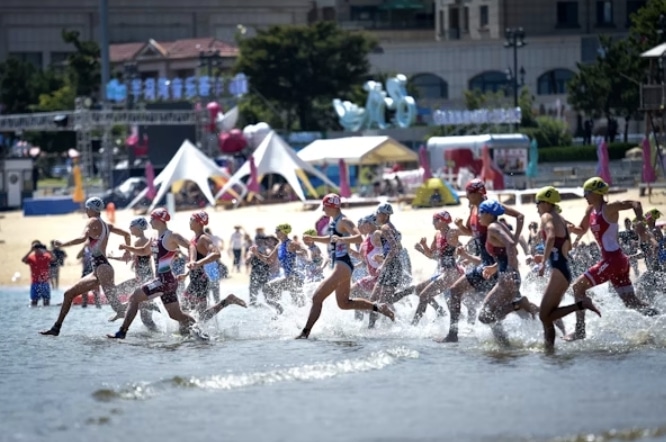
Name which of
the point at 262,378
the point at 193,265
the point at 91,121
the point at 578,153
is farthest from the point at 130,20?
the point at 262,378

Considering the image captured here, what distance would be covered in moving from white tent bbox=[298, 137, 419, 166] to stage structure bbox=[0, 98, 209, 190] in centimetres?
764

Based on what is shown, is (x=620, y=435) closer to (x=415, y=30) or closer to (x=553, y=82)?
(x=553, y=82)

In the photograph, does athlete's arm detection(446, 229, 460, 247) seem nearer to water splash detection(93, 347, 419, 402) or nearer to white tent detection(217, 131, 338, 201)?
water splash detection(93, 347, 419, 402)

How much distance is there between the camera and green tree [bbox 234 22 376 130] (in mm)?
72812

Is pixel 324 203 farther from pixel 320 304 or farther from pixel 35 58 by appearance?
pixel 35 58

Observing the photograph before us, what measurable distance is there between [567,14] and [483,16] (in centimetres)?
445

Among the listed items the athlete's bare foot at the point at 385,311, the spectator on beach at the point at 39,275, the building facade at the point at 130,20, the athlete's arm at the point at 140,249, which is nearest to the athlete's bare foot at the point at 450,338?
the athlete's bare foot at the point at 385,311

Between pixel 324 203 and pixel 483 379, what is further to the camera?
pixel 324 203

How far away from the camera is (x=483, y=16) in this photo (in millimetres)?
83688

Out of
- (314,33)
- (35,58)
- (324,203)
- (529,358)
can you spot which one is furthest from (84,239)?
(35,58)

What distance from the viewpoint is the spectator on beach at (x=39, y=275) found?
27250 millimetres

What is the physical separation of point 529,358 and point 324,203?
3.25 m

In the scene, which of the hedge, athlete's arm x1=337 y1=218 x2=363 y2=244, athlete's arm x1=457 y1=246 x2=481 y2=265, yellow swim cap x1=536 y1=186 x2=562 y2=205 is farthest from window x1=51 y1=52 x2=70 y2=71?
yellow swim cap x1=536 y1=186 x2=562 y2=205

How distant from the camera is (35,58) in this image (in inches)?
3777
